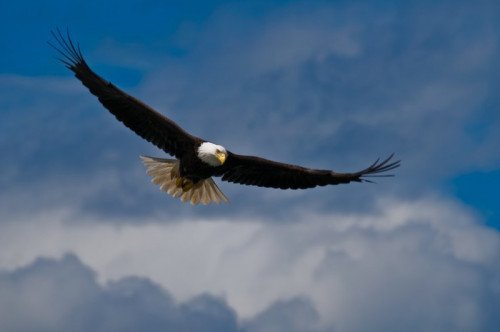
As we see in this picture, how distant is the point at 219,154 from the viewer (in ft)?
42.7

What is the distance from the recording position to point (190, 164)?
1327 centimetres

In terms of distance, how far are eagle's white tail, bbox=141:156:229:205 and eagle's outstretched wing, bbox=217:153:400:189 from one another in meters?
0.72

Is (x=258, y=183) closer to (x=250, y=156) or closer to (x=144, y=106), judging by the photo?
(x=250, y=156)

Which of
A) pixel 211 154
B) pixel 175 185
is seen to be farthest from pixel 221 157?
pixel 175 185

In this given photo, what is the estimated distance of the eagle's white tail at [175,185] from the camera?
14.4 metres

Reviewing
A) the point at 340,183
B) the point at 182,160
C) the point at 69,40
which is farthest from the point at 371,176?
the point at 69,40

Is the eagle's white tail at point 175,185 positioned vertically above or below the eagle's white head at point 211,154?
above

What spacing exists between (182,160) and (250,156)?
1.07 metres

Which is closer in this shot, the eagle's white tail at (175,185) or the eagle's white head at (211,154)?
the eagle's white head at (211,154)

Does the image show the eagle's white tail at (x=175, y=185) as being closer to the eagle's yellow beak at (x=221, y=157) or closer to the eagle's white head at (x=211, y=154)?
the eagle's white head at (x=211, y=154)

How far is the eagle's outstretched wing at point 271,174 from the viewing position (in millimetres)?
13664

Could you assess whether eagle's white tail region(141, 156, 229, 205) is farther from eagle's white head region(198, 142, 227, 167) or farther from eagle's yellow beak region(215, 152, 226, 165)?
eagle's yellow beak region(215, 152, 226, 165)

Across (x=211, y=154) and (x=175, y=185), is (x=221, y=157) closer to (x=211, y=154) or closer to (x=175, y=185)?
(x=211, y=154)

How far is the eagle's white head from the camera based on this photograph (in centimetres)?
1295
